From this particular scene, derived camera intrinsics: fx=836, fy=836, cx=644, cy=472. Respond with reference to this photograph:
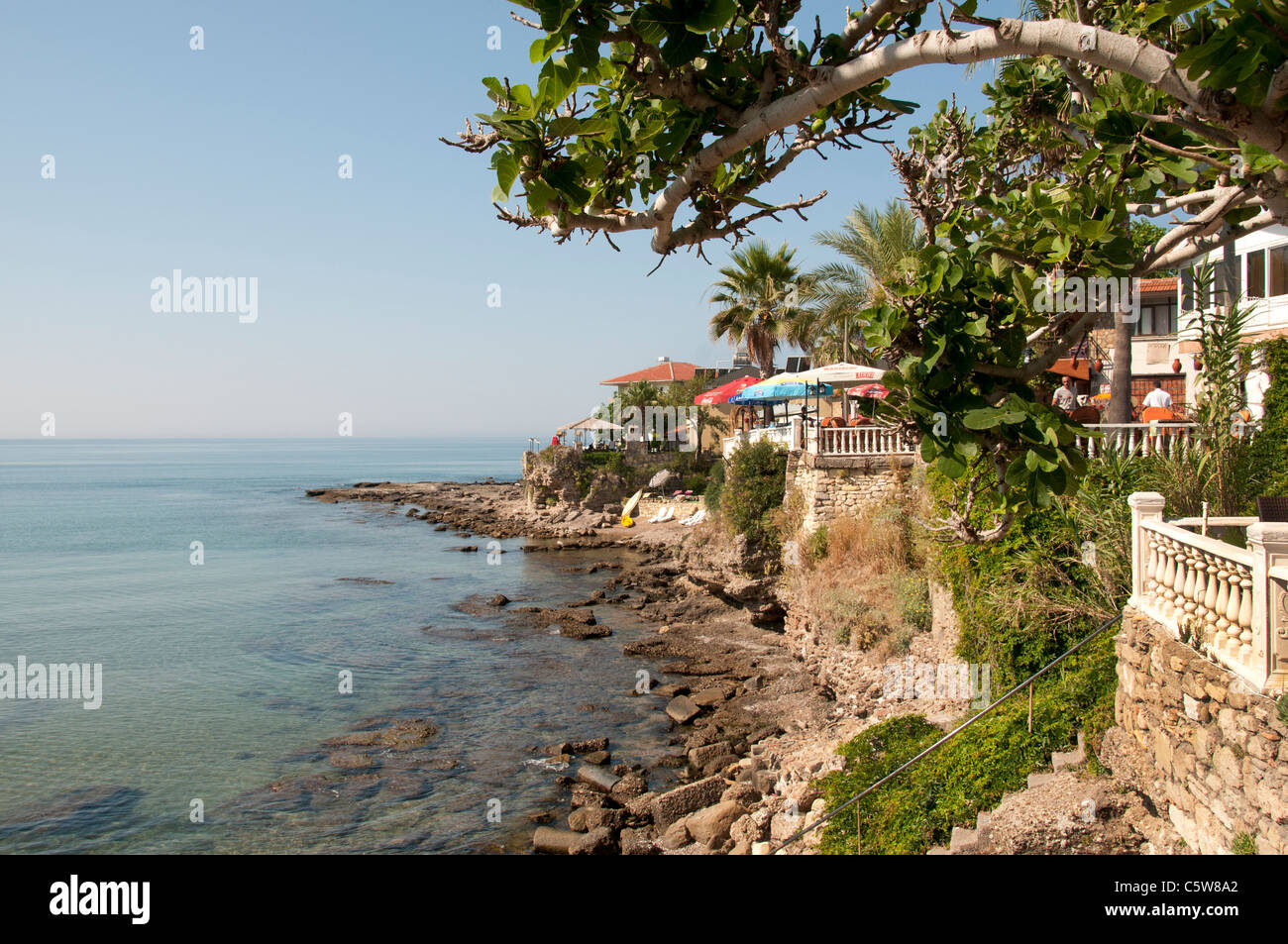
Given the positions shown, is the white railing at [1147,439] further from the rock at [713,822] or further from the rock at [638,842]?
the rock at [638,842]

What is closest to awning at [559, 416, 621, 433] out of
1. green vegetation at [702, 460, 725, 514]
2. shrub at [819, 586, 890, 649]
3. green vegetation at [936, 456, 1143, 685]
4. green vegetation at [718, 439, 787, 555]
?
green vegetation at [702, 460, 725, 514]

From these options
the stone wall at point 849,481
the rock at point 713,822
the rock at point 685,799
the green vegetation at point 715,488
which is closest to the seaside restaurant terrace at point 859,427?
the stone wall at point 849,481

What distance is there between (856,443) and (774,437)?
613 centimetres

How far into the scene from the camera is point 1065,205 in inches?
190

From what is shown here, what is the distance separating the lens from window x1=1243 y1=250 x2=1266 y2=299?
18.2 meters

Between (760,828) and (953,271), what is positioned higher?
(953,271)

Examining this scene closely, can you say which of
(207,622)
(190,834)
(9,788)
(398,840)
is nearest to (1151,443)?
(398,840)

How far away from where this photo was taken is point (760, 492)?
28406mm

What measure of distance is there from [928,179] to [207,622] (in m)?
32.2

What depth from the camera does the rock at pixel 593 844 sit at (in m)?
12.6

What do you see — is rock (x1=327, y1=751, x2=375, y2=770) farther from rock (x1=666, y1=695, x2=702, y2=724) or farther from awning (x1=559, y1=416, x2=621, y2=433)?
awning (x1=559, y1=416, x2=621, y2=433)

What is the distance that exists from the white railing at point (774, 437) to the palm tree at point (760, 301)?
308 inches
